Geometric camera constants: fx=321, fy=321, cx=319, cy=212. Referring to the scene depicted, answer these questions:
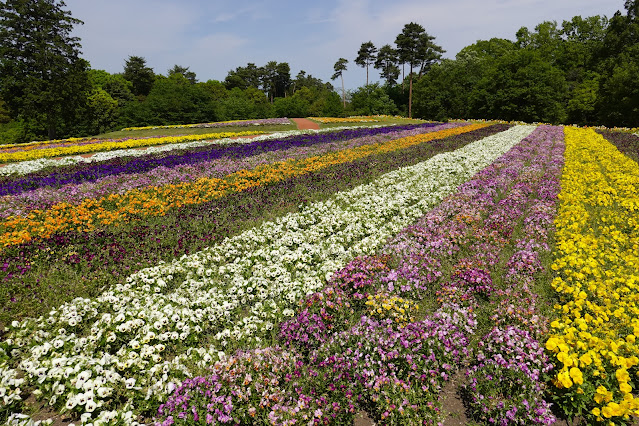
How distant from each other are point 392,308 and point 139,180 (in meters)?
13.9

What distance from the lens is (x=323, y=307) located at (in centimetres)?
567

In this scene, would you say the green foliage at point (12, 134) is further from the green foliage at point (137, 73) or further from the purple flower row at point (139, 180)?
the purple flower row at point (139, 180)

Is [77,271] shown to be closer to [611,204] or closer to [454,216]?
[454,216]

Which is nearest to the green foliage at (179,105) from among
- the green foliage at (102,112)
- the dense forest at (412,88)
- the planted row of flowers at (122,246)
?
the dense forest at (412,88)

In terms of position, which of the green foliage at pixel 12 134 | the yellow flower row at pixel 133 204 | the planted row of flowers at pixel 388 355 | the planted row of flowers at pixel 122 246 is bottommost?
the planted row of flowers at pixel 388 355

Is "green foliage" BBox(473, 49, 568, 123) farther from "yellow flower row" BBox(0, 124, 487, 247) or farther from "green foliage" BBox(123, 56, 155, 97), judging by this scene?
"green foliage" BBox(123, 56, 155, 97)

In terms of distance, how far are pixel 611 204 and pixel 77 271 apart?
1531 cm

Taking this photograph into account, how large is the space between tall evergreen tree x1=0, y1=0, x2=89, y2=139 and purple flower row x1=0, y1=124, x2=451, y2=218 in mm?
38513

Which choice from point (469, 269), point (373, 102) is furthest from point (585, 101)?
point (469, 269)

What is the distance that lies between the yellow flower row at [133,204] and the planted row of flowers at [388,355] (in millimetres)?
7709

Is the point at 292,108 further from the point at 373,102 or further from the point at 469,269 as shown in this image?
the point at 469,269

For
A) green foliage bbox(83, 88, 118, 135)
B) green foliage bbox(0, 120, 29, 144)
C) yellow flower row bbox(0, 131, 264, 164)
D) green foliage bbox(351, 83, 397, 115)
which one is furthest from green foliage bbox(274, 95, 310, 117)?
green foliage bbox(0, 120, 29, 144)

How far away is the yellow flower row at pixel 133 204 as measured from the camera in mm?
9451

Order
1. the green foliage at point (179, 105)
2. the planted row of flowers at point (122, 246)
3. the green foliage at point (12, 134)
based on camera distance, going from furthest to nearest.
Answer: the green foliage at point (179, 105) → the green foliage at point (12, 134) → the planted row of flowers at point (122, 246)
